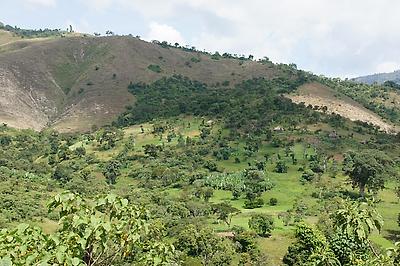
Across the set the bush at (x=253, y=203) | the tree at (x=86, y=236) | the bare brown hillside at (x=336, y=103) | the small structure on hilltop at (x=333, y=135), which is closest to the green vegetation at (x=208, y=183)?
the tree at (x=86, y=236)

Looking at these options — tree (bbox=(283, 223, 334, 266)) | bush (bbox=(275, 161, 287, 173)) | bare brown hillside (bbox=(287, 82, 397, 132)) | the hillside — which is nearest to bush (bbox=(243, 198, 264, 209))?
the hillside

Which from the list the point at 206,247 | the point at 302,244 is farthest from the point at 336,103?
the point at 206,247

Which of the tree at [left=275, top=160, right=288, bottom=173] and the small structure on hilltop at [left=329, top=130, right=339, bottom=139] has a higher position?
the small structure on hilltop at [left=329, top=130, right=339, bottom=139]

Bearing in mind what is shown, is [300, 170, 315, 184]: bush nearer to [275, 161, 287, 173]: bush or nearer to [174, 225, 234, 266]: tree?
[275, 161, 287, 173]: bush

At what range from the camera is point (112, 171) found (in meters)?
110

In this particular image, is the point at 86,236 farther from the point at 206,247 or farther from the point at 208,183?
the point at 208,183

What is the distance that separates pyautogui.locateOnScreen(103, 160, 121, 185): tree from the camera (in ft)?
350

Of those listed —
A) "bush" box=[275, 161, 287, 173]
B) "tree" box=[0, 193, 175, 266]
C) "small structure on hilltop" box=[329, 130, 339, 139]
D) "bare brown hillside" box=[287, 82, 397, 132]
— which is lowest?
"bush" box=[275, 161, 287, 173]

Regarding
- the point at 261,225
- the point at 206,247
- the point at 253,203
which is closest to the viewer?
the point at 206,247

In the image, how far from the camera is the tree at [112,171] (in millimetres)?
106688

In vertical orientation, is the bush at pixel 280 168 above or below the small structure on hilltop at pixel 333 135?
below

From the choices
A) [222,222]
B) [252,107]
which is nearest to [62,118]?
[252,107]

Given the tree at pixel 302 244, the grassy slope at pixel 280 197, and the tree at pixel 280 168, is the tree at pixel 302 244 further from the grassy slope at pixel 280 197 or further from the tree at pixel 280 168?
the tree at pixel 280 168

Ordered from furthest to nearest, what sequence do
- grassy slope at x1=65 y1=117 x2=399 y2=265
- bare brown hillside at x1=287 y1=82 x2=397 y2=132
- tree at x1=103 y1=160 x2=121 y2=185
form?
bare brown hillside at x1=287 y1=82 x2=397 y2=132
tree at x1=103 y1=160 x2=121 y2=185
grassy slope at x1=65 y1=117 x2=399 y2=265
